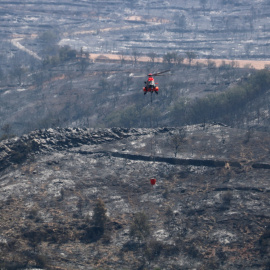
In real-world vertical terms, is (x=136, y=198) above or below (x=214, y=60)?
below

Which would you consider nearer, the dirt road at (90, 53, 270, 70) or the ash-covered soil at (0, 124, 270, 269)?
the ash-covered soil at (0, 124, 270, 269)

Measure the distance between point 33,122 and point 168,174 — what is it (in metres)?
75.5

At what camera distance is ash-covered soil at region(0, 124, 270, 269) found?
48375 millimetres

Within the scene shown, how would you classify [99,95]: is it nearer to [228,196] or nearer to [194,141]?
[194,141]

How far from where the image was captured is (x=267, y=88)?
111 m

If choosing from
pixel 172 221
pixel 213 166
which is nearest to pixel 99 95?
pixel 213 166

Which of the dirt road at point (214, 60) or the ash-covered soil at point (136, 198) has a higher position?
the dirt road at point (214, 60)

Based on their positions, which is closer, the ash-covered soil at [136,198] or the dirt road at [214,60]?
the ash-covered soil at [136,198]

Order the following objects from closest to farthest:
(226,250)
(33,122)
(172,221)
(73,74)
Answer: (226,250) → (172,221) → (33,122) → (73,74)

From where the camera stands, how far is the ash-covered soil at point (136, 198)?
4838 centimetres

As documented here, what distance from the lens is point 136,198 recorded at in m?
59.8

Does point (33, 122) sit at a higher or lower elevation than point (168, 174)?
lower

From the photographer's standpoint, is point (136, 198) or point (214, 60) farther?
point (214, 60)

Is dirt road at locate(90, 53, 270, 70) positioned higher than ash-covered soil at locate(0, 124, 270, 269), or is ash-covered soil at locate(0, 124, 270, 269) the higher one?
dirt road at locate(90, 53, 270, 70)
